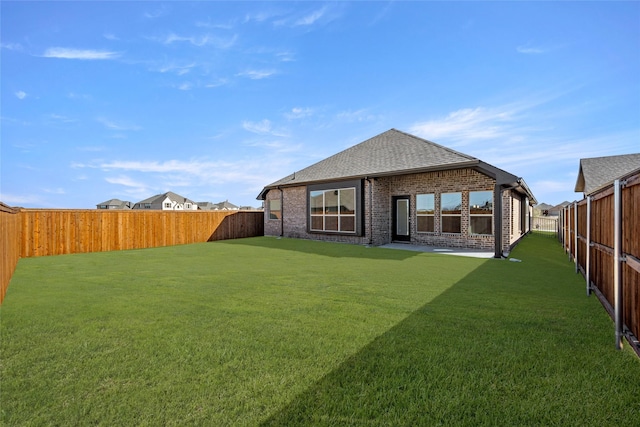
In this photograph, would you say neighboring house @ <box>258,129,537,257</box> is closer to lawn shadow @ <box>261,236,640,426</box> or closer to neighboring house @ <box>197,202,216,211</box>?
lawn shadow @ <box>261,236,640,426</box>

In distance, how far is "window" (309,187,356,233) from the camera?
13.4m

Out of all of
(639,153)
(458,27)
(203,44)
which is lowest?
(639,153)

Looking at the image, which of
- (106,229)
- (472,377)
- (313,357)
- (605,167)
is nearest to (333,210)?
(106,229)

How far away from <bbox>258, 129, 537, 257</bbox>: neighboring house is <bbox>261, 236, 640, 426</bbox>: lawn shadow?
272 inches

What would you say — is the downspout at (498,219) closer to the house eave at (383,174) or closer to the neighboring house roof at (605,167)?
the house eave at (383,174)

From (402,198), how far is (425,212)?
131 centimetres

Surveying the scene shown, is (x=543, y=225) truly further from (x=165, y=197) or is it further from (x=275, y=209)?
(x=165, y=197)

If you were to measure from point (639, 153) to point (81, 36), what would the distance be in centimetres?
2865

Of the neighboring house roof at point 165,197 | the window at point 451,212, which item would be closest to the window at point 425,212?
the window at point 451,212

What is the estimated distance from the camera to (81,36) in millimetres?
11039

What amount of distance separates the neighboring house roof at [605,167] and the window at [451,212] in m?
8.49

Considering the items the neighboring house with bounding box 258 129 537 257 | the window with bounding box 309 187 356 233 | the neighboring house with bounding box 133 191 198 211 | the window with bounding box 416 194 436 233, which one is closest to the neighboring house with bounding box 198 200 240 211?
the neighboring house with bounding box 133 191 198 211

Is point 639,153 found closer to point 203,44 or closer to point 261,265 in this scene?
point 261,265

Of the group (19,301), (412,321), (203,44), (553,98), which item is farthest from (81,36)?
(553,98)
